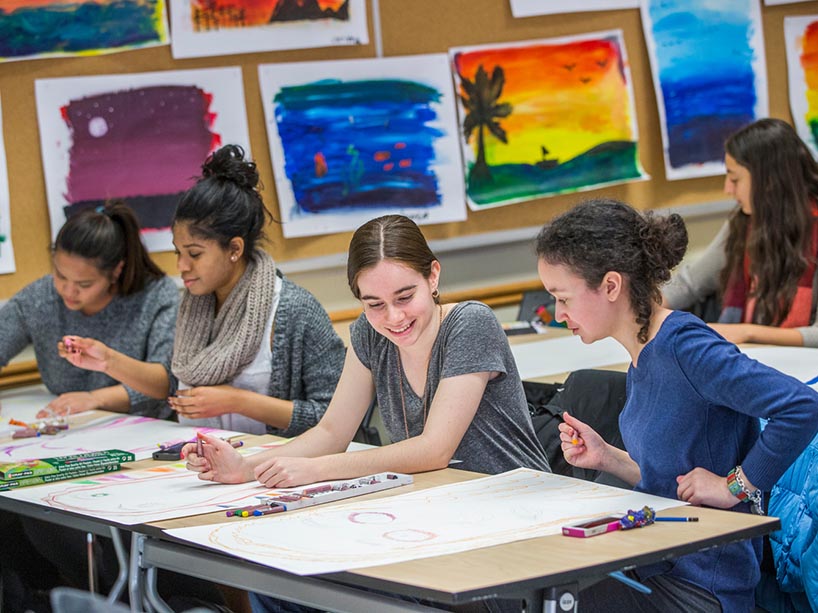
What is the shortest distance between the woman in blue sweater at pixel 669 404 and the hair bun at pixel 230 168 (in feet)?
3.91

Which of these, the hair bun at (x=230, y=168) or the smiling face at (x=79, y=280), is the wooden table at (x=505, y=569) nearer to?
the hair bun at (x=230, y=168)

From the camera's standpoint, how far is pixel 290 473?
209 centimetres

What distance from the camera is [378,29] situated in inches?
160

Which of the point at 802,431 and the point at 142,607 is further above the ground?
the point at 802,431

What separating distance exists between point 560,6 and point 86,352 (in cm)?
232

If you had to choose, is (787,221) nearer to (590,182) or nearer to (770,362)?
(770,362)

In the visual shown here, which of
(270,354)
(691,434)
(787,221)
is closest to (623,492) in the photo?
(691,434)

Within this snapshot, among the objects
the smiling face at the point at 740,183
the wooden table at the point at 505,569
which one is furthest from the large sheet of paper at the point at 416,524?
the smiling face at the point at 740,183

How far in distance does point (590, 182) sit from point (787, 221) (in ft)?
3.49

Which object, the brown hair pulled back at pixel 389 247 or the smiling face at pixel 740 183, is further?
the smiling face at pixel 740 183

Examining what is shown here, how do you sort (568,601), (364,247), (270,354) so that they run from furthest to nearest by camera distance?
(270,354) → (364,247) → (568,601)

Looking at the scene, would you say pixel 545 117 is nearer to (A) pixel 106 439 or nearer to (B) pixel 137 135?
(B) pixel 137 135

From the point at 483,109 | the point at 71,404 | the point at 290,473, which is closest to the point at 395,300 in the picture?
the point at 290,473

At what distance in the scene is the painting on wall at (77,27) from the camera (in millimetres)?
3512
